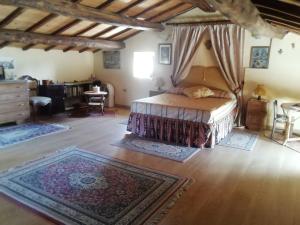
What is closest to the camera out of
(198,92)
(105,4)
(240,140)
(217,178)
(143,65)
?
(217,178)

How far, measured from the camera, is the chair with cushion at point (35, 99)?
19.7ft

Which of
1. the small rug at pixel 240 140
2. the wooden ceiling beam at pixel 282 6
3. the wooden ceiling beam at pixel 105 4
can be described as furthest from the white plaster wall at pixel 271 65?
the wooden ceiling beam at pixel 282 6

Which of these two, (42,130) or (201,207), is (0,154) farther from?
(201,207)

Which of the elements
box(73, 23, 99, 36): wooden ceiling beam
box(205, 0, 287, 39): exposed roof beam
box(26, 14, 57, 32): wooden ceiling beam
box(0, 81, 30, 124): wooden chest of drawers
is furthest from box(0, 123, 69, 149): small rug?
box(205, 0, 287, 39): exposed roof beam

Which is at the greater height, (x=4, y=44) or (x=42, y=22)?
(x=42, y=22)

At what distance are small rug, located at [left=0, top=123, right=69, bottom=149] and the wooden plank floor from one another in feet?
0.85

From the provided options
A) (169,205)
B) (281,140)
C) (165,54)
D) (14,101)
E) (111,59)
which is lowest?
(169,205)

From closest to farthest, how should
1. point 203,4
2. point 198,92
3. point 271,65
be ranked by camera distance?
point 203,4 < point 271,65 < point 198,92

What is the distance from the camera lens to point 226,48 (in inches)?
233

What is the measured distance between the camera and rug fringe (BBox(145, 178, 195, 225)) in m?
2.53

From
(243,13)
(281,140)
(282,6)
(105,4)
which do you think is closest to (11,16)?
(105,4)

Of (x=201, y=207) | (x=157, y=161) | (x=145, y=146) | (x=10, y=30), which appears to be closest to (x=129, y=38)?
(x=10, y=30)

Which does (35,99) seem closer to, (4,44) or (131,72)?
(4,44)

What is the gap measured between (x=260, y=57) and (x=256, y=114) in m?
1.28
